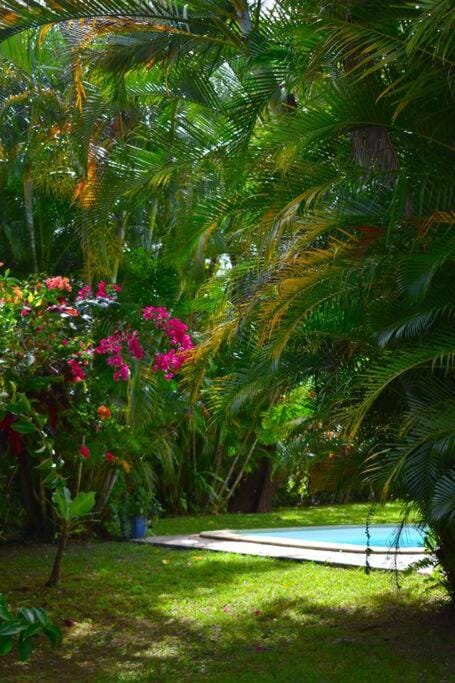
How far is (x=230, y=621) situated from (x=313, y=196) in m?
3.20

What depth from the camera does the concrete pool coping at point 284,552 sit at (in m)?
8.42

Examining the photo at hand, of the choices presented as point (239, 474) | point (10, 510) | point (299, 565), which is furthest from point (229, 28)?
point (239, 474)

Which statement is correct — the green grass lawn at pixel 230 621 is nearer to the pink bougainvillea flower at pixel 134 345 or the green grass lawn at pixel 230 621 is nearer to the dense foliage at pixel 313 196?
the dense foliage at pixel 313 196

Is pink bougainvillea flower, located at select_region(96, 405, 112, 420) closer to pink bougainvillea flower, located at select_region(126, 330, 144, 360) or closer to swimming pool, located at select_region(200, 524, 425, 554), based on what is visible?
pink bougainvillea flower, located at select_region(126, 330, 144, 360)

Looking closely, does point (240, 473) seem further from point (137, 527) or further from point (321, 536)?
point (137, 527)

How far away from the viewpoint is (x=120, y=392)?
9633mm

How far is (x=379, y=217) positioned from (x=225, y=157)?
1.61 meters

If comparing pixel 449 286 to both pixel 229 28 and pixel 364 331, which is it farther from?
pixel 229 28

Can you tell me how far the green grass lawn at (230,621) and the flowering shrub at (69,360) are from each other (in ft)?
3.71

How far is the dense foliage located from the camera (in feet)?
17.0

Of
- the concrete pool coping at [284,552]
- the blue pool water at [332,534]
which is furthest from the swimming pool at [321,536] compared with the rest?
the concrete pool coping at [284,552]

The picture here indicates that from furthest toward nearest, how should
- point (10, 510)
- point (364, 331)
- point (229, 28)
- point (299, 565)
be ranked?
point (10, 510) < point (299, 565) < point (229, 28) < point (364, 331)

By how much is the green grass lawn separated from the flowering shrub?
1.13m

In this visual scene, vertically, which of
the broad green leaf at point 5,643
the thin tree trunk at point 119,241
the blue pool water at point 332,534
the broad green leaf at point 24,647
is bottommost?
the blue pool water at point 332,534
